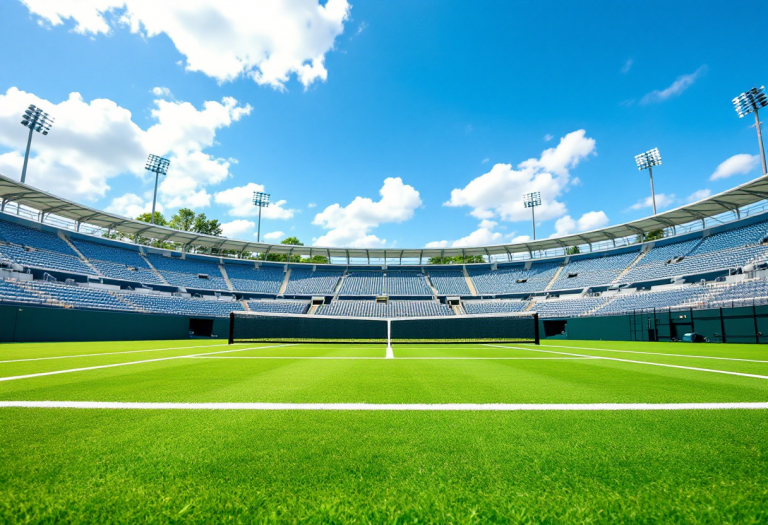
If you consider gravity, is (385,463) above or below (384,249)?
below

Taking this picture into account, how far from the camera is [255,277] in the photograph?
1774 inches

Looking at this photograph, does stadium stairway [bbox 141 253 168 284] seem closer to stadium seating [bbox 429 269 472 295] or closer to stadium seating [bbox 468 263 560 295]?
stadium seating [bbox 429 269 472 295]

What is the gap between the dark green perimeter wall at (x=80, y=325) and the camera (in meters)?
20.6

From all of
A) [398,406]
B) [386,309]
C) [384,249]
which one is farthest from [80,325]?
[384,249]

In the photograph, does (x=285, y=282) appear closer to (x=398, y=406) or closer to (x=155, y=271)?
(x=155, y=271)

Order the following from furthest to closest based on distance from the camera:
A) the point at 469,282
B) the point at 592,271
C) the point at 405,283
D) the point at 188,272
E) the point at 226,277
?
1. the point at 405,283
2. the point at 469,282
3. the point at 226,277
4. the point at 188,272
5. the point at 592,271

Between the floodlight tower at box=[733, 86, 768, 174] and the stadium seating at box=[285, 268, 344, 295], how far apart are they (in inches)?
1737

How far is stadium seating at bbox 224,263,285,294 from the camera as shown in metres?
43.0

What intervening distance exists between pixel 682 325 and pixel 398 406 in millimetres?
27141

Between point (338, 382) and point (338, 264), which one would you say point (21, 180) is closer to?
point (338, 264)

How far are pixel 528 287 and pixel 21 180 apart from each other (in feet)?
167

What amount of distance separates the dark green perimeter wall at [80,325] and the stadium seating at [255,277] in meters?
13.0

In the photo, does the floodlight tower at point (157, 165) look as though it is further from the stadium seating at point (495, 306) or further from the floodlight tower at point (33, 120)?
the stadium seating at point (495, 306)

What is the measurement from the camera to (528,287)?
42.2 meters
